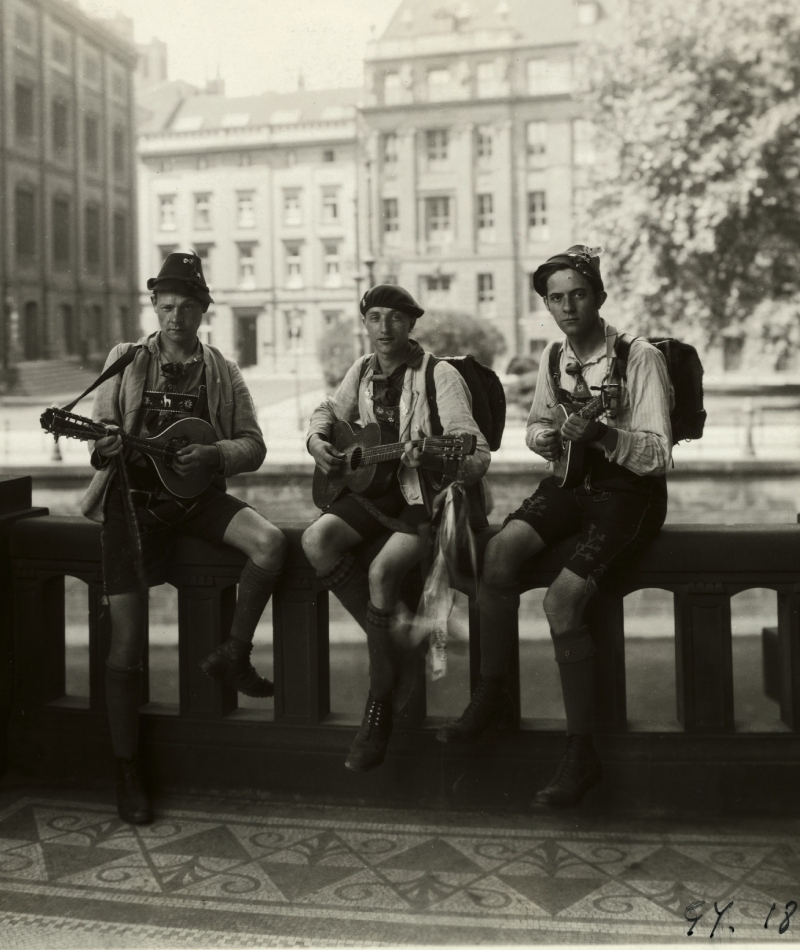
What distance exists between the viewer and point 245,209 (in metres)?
28.2

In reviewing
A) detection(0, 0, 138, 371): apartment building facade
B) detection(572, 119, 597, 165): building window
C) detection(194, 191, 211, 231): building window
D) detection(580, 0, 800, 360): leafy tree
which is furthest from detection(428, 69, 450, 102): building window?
detection(580, 0, 800, 360): leafy tree

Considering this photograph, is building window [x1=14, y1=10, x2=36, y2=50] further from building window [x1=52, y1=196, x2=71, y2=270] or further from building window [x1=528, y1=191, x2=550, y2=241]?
building window [x1=528, y1=191, x2=550, y2=241]

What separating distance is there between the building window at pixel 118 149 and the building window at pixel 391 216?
7.72m

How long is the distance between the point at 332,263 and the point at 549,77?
783 cm

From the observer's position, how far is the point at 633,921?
319cm

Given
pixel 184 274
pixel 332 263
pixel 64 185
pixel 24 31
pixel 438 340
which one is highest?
pixel 24 31

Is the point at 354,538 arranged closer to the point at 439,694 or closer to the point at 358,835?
the point at 358,835

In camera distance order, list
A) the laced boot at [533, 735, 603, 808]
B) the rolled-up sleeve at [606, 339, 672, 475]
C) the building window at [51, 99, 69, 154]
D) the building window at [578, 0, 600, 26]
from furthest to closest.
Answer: the building window at [578, 0, 600, 26] < the building window at [51, 99, 69, 154] < the laced boot at [533, 735, 603, 808] < the rolled-up sleeve at [606, 339, 672, 475]

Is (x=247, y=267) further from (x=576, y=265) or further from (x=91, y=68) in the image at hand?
(x=576, y=265)

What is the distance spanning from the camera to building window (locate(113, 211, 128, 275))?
2586 centimetres

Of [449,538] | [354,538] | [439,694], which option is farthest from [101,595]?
[439,694]

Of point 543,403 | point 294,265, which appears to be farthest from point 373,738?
point 294,265

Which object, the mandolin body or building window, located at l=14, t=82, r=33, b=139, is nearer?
the mandolin body

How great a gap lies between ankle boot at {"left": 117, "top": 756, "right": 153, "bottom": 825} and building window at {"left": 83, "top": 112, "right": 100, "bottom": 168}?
78.6 ft
